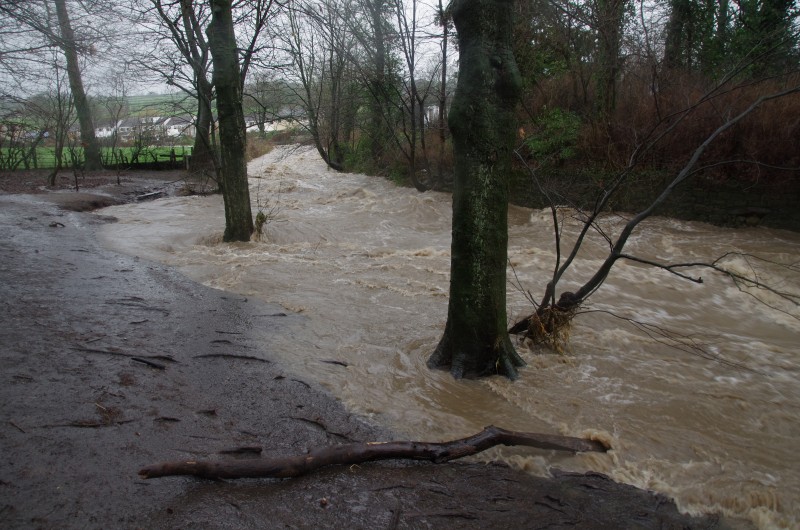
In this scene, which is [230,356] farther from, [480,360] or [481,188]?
[481,188]

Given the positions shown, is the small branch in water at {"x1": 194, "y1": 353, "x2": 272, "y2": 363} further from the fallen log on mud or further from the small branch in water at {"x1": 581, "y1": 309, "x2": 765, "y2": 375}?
the small branch in water at {"x1": 581, "y1": 309, "x2": 765, "y2": 375}

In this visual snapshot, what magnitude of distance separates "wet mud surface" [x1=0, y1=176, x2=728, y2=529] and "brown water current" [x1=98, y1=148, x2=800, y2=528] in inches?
16.0

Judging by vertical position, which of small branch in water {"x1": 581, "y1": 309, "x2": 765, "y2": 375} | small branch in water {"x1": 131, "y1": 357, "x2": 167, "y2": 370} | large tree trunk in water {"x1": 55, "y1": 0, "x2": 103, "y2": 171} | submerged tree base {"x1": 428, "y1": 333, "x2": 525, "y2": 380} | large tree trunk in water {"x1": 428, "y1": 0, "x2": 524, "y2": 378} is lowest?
small branch in water {"x1": 581, "y1": 309, "x2": 765, "y2": 375}

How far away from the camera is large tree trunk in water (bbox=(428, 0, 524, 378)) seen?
4.61 metres

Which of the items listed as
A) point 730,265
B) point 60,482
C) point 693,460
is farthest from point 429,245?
point 60,482

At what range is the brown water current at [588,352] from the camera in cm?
384

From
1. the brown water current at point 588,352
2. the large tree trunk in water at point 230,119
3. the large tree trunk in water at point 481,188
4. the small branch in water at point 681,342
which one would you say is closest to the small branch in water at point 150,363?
the brown water current at point 588,352

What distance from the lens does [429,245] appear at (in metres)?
12.3

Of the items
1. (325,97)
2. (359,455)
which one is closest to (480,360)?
(359,455)

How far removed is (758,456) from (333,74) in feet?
77.9

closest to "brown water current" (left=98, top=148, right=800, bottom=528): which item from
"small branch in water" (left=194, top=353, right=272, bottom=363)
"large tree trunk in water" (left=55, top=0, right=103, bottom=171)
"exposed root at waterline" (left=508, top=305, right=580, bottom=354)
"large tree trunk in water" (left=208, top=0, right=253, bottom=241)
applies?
"exposed root at waterline" (left=508, top=305, right=580, bottom=354)

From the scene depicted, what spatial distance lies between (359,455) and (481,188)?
263 cm

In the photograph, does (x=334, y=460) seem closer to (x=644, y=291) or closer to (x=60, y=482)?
(x=60, y=482)

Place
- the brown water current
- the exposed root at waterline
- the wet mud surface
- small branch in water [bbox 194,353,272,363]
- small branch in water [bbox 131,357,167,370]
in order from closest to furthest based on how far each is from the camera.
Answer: the wet mud surface, the brown water current, small branch in water [bbox 131,357,167,370], small branch in water [bbox 194,353,272,363], the exposed root at waterline
